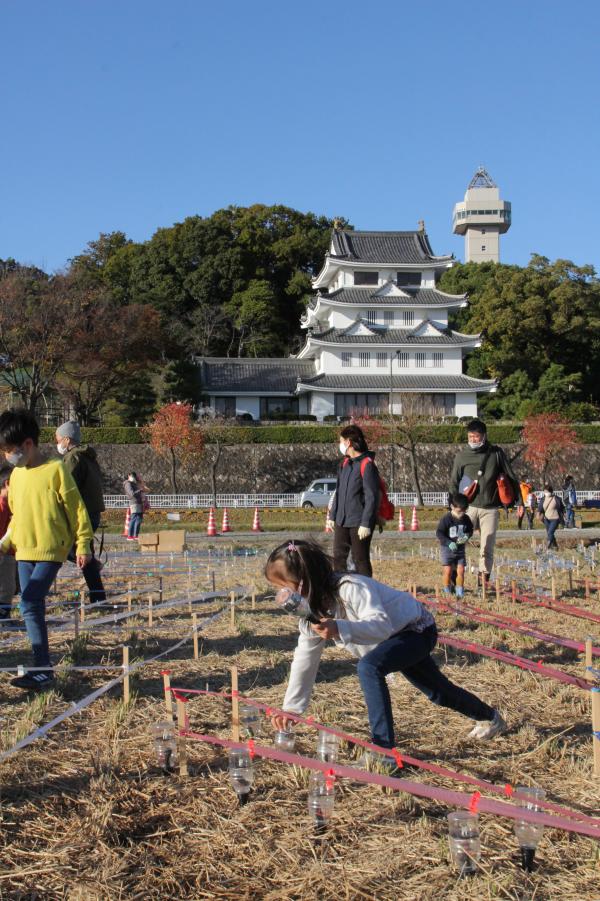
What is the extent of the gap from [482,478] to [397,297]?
1417 inches

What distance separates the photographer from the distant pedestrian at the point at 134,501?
48.5ft

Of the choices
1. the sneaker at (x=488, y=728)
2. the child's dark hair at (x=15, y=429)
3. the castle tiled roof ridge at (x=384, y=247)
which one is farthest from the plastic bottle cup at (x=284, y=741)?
the castle tiled roof ridge at (x=384, y=247)

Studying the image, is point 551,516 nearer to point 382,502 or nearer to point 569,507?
point 569,507

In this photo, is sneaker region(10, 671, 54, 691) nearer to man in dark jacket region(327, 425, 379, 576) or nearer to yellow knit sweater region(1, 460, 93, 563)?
yellow knit sweater region(1, 460, 93, 563)

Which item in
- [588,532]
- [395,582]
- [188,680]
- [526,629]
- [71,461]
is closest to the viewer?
[188,680]

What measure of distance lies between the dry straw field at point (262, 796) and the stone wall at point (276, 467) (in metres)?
27.1

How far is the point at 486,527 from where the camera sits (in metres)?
7.39

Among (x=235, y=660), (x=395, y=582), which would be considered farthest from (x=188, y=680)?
(x=395, y=582)

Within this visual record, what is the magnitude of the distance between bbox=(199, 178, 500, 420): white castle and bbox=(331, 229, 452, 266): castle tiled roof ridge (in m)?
0.11

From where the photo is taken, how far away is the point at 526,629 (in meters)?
5.34

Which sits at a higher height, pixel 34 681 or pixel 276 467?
pixel 276 467

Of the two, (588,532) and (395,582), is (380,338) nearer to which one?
(588,532)

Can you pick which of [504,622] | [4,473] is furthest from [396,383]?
[504,622]

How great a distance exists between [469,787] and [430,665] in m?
0.51
